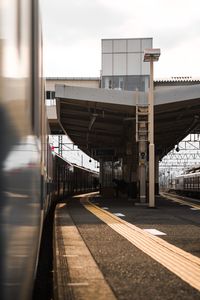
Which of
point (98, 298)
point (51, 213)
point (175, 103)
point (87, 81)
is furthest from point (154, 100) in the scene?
point (87, 81)

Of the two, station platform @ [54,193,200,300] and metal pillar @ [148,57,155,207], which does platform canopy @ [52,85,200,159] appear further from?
station platform @ [54,193,200,300]

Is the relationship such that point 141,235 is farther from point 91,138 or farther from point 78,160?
point 78,160

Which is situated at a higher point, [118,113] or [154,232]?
[118,113]

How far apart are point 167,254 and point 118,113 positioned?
64.4 ft

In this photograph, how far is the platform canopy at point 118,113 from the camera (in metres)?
23.7

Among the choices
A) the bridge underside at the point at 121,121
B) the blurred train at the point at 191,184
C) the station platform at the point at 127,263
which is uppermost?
the bridge underside at the point at 121,121

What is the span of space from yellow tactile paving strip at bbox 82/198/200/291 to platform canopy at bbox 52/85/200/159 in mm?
11853

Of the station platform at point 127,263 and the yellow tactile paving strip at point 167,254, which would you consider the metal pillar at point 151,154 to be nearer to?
the station platform at point 127,263

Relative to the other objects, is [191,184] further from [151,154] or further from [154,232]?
[154,232]

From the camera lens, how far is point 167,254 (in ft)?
27.8

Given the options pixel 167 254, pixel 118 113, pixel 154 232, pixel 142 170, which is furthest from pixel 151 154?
pixel 167 254

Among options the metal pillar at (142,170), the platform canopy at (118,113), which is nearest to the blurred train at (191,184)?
the platform canopy at (118,113)

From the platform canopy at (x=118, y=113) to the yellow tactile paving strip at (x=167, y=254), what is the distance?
1185 cm

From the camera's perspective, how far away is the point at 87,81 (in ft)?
178
